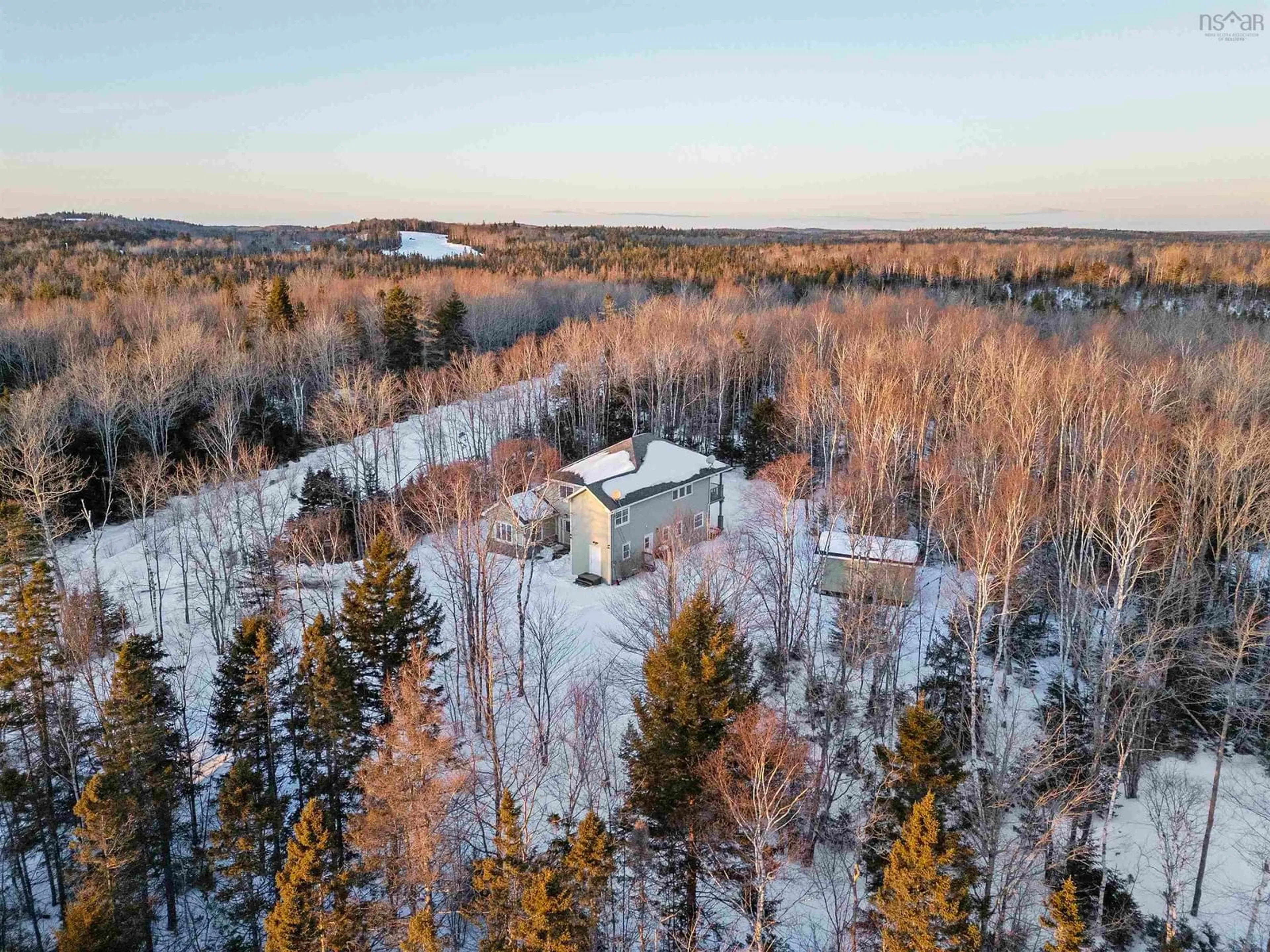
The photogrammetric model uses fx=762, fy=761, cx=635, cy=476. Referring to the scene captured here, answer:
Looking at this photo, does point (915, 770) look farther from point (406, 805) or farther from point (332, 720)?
point (332, 720)

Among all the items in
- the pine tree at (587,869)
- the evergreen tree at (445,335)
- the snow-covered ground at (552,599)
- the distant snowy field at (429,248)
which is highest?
the distant snowy field at (429,248)

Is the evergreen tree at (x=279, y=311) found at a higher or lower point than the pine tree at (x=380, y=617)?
higher

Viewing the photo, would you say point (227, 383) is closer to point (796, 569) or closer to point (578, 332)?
point (578, 332)


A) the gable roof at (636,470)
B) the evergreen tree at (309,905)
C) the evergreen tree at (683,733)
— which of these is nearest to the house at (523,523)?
the gable roof at (636,470)

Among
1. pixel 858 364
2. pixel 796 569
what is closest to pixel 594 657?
pixel 796 569

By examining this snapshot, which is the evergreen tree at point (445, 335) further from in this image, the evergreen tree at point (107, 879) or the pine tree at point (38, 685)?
the evergreen tree at point (107, 879)

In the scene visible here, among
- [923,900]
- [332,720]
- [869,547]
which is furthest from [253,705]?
[869,547]
